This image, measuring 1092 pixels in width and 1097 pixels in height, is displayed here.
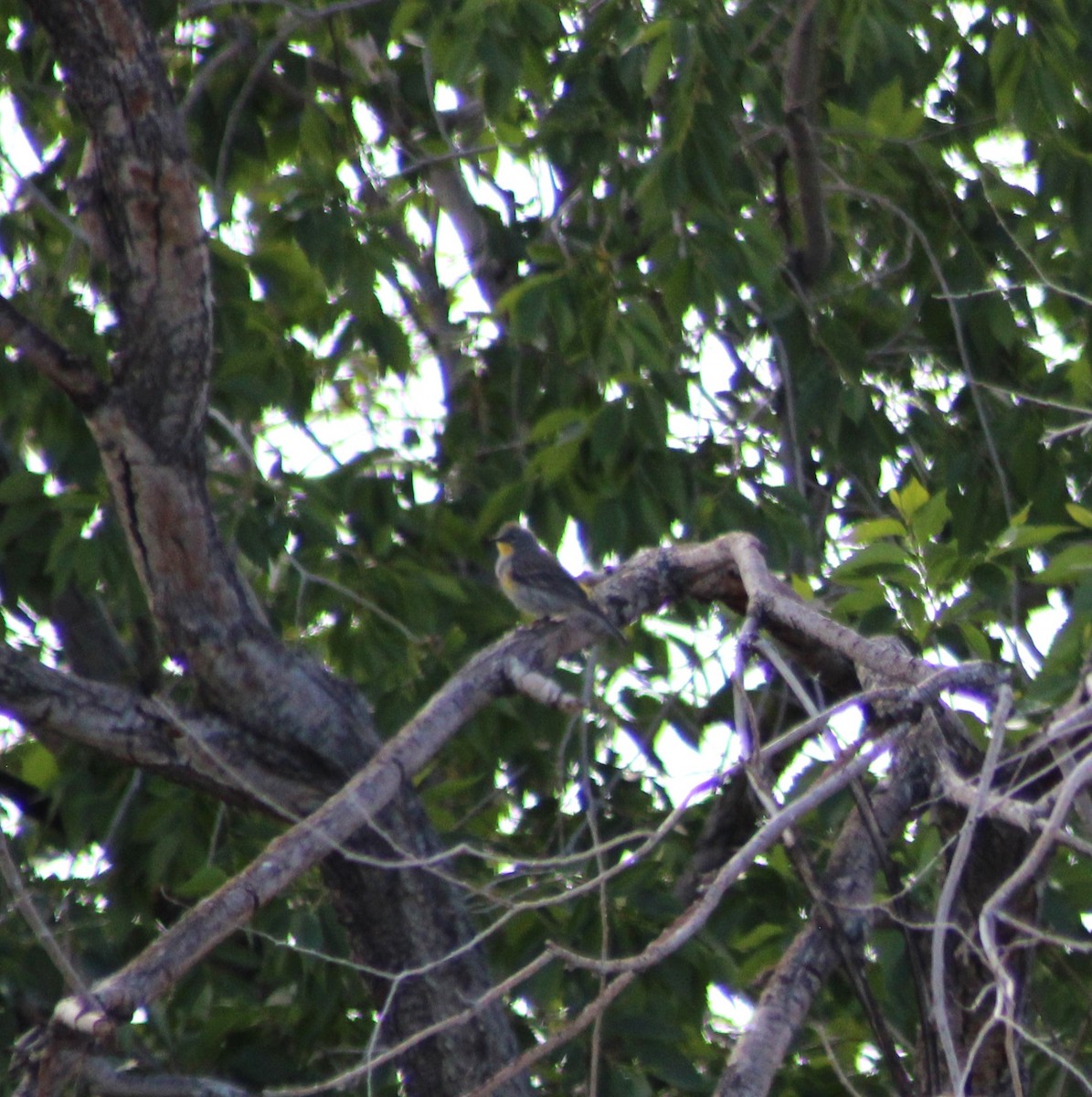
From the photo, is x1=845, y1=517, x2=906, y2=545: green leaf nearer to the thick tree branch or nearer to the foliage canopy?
the foliage canopy

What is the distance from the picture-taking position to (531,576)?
18.6 ft

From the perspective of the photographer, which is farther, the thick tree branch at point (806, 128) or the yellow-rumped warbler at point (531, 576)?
the thick tree branch at point (806, 128)

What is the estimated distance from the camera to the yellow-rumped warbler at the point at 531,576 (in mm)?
4523

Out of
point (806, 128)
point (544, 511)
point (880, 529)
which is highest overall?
point (806, 128)

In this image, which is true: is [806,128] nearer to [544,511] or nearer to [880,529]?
[544,511]

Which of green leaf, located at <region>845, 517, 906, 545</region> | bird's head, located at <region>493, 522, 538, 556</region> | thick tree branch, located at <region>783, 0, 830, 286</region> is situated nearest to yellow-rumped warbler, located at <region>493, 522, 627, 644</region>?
bird's head, located at <region>493, 522, 538, 556</region>

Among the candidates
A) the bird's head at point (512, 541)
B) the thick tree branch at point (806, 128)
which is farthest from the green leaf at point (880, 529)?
the bird's head at point (512, 541)

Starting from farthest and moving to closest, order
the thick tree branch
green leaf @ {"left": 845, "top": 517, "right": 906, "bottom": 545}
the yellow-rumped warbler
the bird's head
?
the bird's head → the thick tree branch → the yellow-rumped warbler → green leaf @ {"left": 845, "top": 517, "right": 906, "bottom": 545}

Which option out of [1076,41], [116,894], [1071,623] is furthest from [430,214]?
[1071,623]

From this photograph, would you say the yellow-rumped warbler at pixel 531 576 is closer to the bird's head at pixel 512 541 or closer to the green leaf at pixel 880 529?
the bird's head at pixel 512 541

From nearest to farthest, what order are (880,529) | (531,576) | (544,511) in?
(880,529) → (544,511) → (531,576)

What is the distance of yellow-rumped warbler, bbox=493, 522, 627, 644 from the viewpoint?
178 inches

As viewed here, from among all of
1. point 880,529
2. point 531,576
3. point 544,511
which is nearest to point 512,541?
point 531,576

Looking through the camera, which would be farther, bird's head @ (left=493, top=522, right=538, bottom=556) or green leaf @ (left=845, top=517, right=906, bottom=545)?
bird's head @ (left=493, top=522, right=538, bottom=556)
